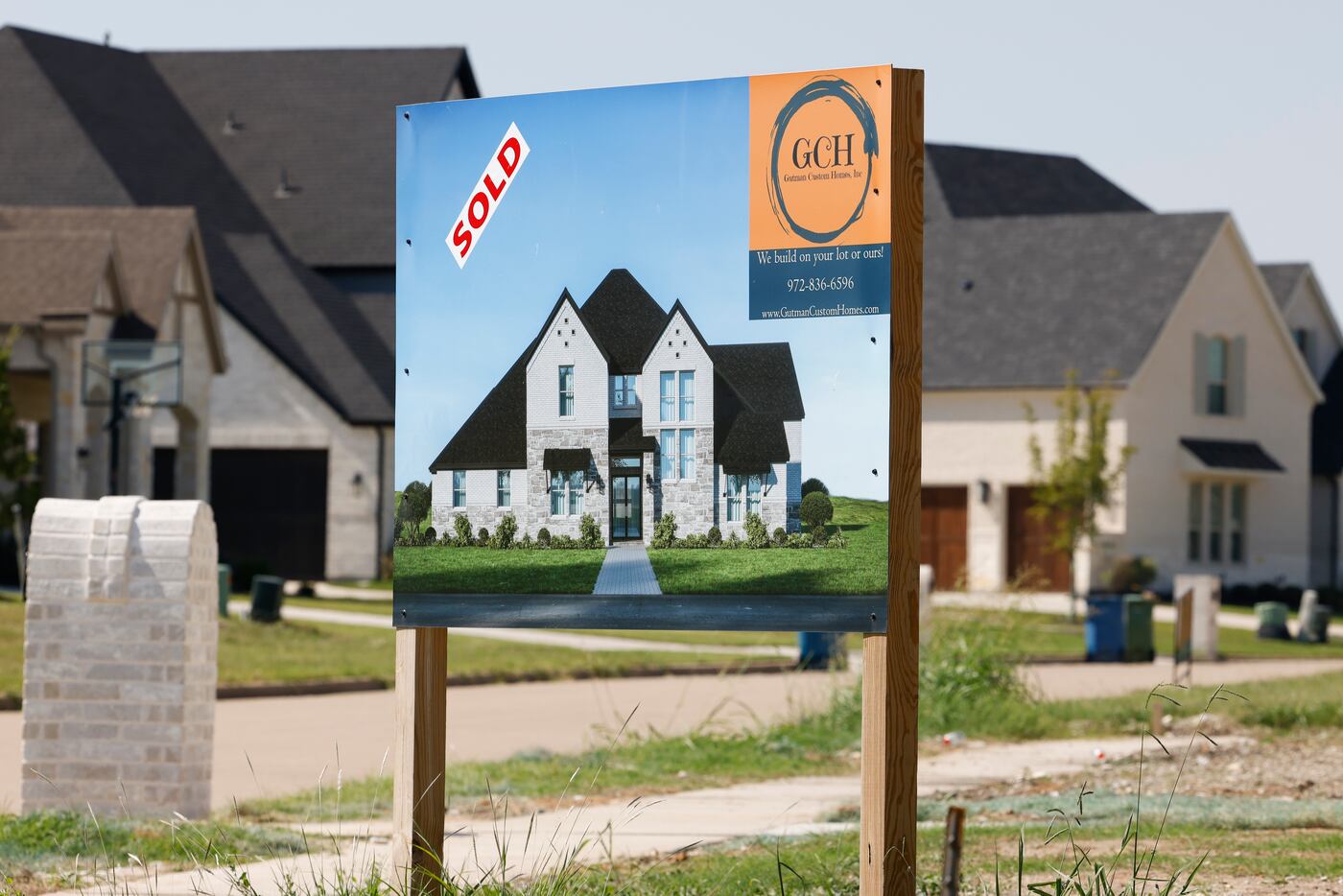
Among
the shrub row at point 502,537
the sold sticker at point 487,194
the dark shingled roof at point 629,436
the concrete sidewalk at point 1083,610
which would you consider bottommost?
the concrete sidewalk at point 1083,610

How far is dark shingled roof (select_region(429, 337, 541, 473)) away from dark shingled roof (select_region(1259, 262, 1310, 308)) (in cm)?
4717

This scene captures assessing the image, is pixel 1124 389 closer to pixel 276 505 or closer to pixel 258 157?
pixel 276 505

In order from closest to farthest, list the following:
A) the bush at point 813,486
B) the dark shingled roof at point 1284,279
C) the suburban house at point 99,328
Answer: the bush at point 813,486
the suburban house at point 99,328
the dark shingled roof at point 1284,279

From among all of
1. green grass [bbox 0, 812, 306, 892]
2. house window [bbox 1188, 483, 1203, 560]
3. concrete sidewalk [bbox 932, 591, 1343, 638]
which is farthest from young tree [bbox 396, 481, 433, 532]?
house window [bbox 1188, 483, 1203, 560]

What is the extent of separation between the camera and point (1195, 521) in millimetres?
46438

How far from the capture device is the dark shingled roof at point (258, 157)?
44031 millimetres

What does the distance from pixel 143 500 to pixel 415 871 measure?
13.0ft

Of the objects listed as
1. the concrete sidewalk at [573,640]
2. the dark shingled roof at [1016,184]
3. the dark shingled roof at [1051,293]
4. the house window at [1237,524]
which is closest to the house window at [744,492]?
the concrete sidewalk at [573,640]

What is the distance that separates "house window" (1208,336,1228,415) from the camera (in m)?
46.9

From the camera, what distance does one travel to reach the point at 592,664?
2327 cm

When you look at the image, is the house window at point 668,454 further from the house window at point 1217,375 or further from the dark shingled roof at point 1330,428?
the dark shingled roof at point 1330,428

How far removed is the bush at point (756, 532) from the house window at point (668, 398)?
18.0 inches

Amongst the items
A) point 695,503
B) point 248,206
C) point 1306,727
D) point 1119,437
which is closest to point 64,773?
point 695,503

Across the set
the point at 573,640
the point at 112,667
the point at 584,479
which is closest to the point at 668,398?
the point at 584,479
